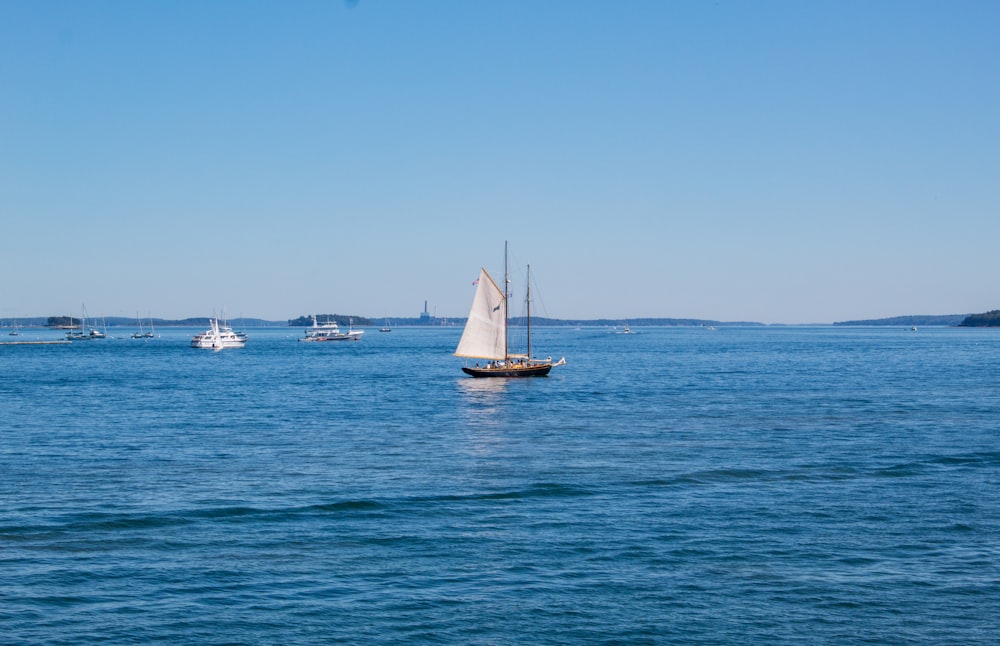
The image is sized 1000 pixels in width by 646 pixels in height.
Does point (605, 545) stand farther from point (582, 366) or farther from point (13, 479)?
point (582, 366)

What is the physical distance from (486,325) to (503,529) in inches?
2977

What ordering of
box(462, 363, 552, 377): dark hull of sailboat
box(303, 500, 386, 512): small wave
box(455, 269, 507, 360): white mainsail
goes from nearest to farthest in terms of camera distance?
box(303, 500, 386, 512): small wave
box(455, 269, 507, 360): white mainsail
box(462, 363, 552, 377): dark hull of sailboat

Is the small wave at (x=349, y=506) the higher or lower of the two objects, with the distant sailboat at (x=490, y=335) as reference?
lower

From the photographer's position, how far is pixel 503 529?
2964cm

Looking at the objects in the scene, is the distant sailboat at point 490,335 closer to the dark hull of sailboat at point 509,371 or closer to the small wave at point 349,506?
the dark hull of sailboat at point 509,371

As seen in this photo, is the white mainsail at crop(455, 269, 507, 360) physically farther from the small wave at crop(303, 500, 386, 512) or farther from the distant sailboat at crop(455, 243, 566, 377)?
the small wave at crop(303, 500, 386, 512)

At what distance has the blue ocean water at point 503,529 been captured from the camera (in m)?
21.4

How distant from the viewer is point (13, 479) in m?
39.0

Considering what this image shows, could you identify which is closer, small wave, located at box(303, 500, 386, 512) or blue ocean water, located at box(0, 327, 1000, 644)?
blue ocean water, located at box(0, 327, 1000, 644)

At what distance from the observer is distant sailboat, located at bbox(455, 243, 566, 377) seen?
102375mm

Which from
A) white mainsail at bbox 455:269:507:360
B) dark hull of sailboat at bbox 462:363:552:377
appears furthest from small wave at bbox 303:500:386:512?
dark hull of sailboat at bbox 462:363:552:377

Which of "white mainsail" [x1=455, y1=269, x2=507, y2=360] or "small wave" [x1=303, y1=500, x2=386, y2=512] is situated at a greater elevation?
"white mainsail" [x1=455, y1=269, x2=507, y2=360]

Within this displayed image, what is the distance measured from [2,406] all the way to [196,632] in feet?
208

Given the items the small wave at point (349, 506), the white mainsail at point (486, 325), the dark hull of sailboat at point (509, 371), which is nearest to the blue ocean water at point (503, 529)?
the small wave at point (349, 506)
